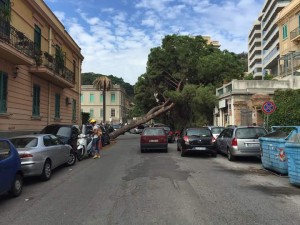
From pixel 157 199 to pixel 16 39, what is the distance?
12.8 metres

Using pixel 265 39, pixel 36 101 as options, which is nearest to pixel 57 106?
pixel 36 101

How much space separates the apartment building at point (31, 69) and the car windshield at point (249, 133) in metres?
10.7

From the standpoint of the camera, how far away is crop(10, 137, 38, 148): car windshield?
10.8m

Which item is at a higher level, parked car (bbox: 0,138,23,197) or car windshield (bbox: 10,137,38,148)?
car windshield (bbox: 10,137,38,148)

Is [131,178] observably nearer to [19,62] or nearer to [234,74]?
[19,62]

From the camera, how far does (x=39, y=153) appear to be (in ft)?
34.3

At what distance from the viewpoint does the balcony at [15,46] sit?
1514cm

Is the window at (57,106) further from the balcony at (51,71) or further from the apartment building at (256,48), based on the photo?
the apartment building at (256,48)

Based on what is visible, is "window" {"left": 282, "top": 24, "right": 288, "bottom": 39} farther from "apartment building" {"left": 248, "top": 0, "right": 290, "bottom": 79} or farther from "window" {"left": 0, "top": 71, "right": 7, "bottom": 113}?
"window" {"left": 0, "top": 71, "right": 7, "bottom": 113}

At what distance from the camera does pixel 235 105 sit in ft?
94.8

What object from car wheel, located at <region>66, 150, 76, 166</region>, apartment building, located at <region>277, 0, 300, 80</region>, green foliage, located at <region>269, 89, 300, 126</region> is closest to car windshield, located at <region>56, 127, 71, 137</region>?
car wheel, located at <region>66, 150, 76, 166</region>

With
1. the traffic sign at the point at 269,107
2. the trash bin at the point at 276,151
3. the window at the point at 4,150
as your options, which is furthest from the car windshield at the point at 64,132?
→ the traffic sign at the point at 269,107

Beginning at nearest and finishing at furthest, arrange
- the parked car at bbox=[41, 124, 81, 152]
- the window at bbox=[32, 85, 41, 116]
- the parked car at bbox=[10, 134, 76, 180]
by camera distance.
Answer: the parked car at bbox=[10, 134, 76, 180], the parked car at bbox=[41, 124, 81, 152], the window at bbox=[32, 85, 41, 116]

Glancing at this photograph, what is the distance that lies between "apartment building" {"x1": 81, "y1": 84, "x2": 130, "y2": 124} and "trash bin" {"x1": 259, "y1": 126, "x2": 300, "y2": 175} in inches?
2708
